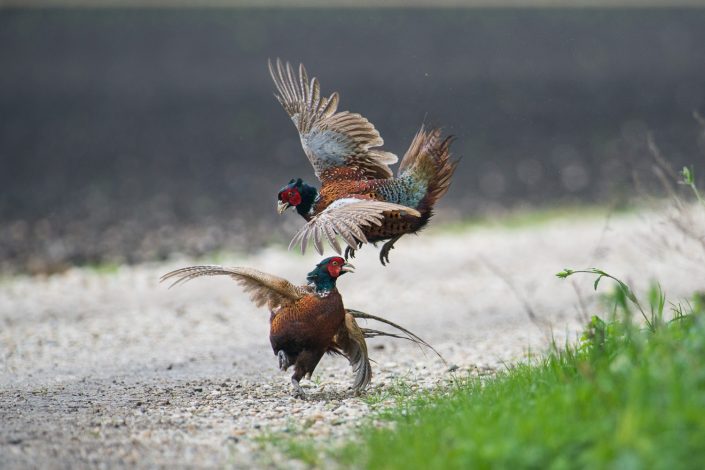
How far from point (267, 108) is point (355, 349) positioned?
14748 mm

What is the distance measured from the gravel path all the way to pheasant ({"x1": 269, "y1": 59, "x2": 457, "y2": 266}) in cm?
69

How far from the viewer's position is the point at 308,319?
6000 millimetres

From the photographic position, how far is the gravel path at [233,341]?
5188mm

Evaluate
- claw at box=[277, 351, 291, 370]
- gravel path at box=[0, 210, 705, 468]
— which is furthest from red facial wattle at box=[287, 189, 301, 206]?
gravel path at box=[0, 210, 705, 468]

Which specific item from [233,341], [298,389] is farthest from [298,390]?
[233,341]

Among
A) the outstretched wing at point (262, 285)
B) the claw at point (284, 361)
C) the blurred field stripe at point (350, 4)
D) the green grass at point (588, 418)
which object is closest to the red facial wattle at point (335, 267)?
→ the outstretched wing at point (262, 285)

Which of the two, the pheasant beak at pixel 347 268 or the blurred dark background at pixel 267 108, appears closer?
the pheasant beak at pixel 347 268

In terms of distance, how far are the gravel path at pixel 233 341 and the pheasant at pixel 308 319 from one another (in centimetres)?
22

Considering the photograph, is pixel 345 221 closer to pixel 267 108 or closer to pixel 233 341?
pixel 233 341

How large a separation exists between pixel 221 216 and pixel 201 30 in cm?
1114

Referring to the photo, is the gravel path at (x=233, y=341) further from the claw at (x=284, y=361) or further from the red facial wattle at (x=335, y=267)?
the red facial wattle at (x=335, y=267)

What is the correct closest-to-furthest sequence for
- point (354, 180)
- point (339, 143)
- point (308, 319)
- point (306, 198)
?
1. point (308, 319)
2. point (306, 198)
3. point (354, 180)
4. point (339, 143)

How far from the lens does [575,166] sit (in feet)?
56.4

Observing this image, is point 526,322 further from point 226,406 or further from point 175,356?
point 226,406
